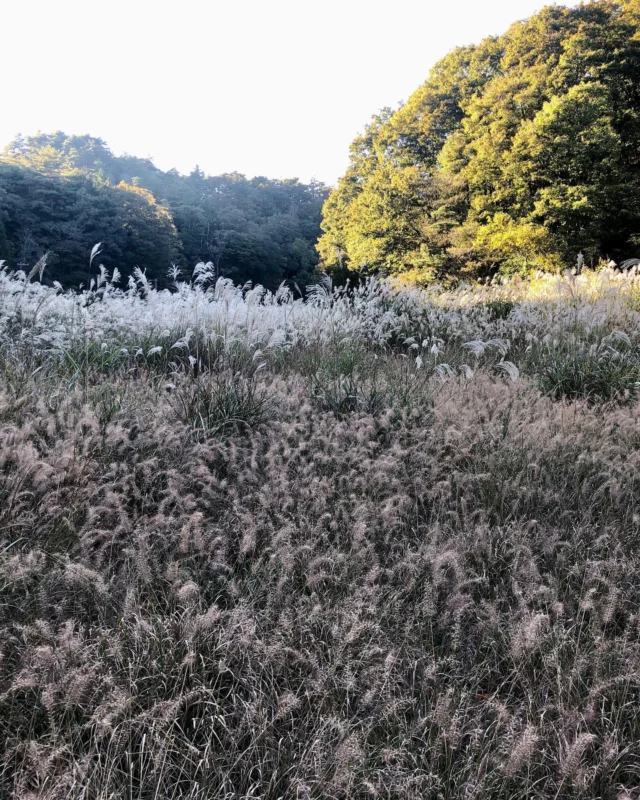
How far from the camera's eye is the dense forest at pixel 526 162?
14203mm

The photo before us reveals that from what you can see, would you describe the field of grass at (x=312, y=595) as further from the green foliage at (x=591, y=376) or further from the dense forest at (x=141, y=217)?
the dense forest at (x=141, y=217)

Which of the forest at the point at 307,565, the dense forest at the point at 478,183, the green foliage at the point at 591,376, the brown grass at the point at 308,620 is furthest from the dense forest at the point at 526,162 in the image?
the brown grass at the point at 308,620

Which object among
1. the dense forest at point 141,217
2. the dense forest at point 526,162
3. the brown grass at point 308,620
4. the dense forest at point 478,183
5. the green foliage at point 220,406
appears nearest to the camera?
the brown grass at point 308,620

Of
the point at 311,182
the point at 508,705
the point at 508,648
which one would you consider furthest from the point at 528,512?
the point at 311,182

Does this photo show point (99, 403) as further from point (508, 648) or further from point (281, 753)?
point (508, 648)

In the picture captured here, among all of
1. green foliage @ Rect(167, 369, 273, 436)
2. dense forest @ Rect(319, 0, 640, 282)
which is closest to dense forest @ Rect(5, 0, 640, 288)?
dense forest @ Rect(319, 0, 640, 282)

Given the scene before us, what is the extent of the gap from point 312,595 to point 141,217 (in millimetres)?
27523

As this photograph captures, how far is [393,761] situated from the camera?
1.12 metres

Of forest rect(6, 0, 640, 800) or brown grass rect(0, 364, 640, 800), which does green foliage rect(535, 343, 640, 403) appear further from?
brown grass rect(0, 364, 640, 800)

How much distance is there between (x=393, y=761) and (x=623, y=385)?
3.83 meters

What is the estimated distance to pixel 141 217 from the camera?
25453 millimetres

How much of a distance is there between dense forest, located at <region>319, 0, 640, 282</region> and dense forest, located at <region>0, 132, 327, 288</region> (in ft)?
20.5

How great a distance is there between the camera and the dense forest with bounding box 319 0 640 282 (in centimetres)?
1420

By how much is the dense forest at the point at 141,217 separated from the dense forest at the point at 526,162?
20.5ft
